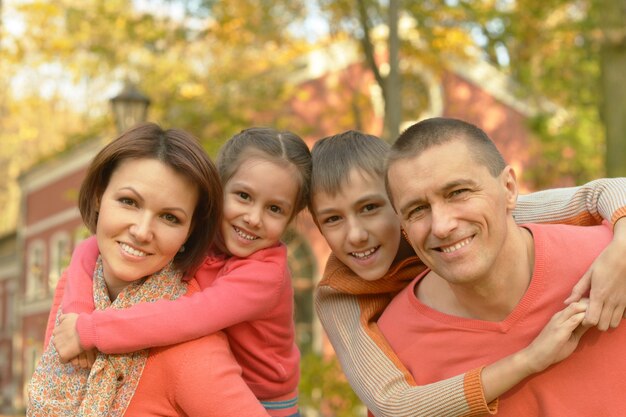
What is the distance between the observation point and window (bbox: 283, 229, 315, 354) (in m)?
20.8

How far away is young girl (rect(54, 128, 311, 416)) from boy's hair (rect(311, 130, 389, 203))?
116mm

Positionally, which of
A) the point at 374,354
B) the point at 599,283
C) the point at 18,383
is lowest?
the point at 18,383

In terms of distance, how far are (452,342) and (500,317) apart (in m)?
0.19

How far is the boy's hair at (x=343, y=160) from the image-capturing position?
3.49m

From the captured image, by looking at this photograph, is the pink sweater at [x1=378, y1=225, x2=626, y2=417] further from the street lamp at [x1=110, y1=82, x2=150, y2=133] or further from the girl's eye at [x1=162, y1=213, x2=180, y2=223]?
the street lamp at [x1=110, y1=82, x2=150, y2=133]

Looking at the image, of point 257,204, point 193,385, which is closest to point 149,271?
point 193,385

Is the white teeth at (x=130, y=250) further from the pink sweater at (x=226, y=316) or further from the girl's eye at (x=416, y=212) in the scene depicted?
the girl's eye at (x=416, y=212)

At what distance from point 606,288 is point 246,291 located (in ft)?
4.15

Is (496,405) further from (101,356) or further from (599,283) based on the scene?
(101,356)

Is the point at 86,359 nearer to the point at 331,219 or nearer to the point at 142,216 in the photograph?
the point at 142,216

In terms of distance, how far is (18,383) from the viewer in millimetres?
33844

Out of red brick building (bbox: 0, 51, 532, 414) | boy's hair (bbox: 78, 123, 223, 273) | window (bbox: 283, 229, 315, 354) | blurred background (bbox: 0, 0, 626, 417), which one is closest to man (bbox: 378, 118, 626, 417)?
boy's hair (bbox: 78, 123, 223, 273)

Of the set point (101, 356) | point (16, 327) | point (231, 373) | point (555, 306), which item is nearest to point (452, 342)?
point (555, 306)

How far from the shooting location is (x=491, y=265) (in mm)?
2861
